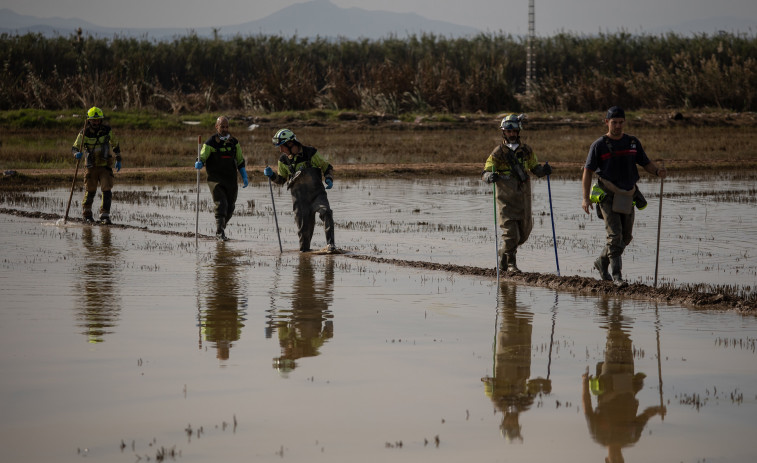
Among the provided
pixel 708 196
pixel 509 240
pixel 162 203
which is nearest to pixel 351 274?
pixel 509 240

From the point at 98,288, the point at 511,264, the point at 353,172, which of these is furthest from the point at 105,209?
the point at 353,172

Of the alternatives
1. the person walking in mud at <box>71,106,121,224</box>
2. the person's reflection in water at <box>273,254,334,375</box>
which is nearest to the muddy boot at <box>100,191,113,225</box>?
the person walking in mud at <box>71,106,121,224</box>

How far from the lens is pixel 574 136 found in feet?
127

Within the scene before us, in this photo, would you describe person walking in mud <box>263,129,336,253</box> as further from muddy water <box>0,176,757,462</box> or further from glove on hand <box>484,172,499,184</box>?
glove on hand <box>484,172,499,184</box>

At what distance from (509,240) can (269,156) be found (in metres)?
19.9

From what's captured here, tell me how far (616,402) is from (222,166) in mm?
10706

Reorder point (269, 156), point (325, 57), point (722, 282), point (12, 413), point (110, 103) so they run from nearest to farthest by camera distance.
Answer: point (12, 413), point (722, 282), point (269, 156), point (110, 103), point (325, 57)

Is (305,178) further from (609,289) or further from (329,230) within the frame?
(609,289)

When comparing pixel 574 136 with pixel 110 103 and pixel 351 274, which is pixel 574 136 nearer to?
pixel 110 103

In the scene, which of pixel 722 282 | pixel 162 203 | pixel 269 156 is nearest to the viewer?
pixel 722 282

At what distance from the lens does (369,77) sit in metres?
49.3

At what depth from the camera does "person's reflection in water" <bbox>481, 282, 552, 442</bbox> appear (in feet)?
22.6

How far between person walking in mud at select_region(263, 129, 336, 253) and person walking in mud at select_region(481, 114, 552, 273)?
3.06 meters

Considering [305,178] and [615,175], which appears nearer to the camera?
[615,175]
